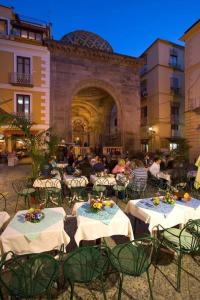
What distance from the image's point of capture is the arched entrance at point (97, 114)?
87.8 ft

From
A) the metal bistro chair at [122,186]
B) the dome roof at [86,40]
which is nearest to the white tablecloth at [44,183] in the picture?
the metal bistro chair at [122,186]

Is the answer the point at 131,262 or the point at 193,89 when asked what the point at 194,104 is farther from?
the point at 131,262

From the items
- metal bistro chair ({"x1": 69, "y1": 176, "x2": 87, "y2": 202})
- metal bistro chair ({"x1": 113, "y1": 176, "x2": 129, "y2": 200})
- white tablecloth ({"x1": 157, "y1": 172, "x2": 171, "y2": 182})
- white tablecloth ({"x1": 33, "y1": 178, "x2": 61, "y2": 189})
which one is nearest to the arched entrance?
white tablecloth ({"x1": 157, "y1": 172, "x2": 171, "y2": 182})

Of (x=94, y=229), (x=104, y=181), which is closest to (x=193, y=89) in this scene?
(x=104, y=181)

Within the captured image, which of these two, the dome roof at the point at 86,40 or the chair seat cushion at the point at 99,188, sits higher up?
the dome roof at the point at 86,40

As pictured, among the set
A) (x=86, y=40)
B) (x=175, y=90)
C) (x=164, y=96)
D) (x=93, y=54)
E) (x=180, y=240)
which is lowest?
(x=180, y=240)

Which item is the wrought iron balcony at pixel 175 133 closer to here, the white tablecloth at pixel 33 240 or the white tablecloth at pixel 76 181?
the white tablecloth at pixel 76 181

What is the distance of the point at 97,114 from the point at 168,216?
87.8 feet

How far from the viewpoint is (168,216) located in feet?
13.4

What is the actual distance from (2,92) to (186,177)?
1557cm

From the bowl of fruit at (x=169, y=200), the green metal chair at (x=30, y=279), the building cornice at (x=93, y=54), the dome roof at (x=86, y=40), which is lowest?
the green metal chair at (x=30, y=279)

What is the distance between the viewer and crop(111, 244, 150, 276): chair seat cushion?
2738 millimetres

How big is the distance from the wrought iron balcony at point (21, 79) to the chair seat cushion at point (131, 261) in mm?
16923

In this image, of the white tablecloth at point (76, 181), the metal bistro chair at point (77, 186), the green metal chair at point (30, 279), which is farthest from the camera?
the white tablecloth at point (76, 181)
